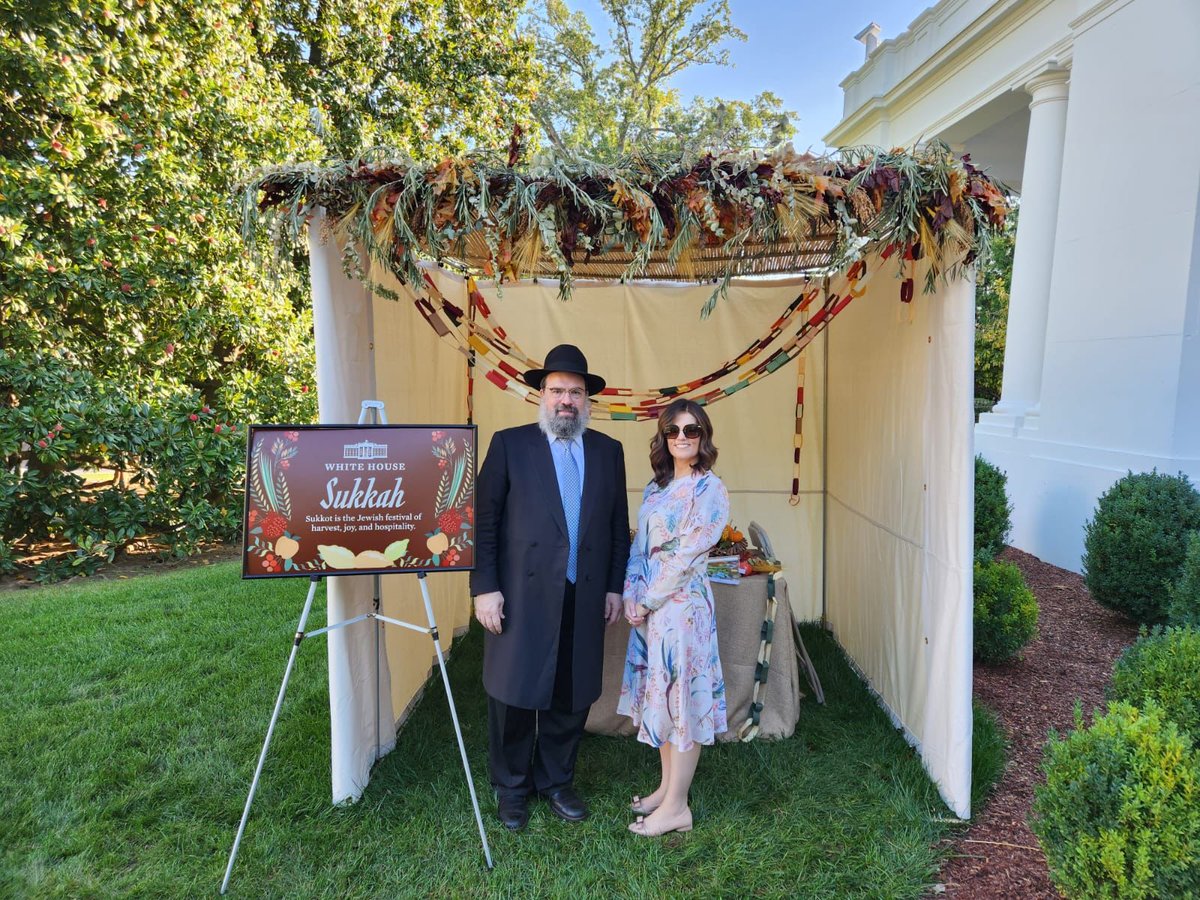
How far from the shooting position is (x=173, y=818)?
2336 mm

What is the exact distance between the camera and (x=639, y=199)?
2.06 metres

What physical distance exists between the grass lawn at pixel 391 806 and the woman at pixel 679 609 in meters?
0.28

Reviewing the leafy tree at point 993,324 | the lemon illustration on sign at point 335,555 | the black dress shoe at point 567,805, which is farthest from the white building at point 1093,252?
the leafy tree at point 993,324

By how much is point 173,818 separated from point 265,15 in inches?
281

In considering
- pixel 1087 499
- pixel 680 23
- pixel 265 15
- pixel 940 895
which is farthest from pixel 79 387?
pixel 680 23

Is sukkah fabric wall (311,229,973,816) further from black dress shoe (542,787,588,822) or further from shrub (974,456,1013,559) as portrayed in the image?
shrub (974,456,1013,559)

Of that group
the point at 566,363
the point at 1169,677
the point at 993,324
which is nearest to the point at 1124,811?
the point at 1169,677

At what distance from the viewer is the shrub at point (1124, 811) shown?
149cm

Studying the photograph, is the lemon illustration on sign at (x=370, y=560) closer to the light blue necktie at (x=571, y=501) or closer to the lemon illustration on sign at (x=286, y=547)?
the lemon illustration on sign at (x=286, y=547)

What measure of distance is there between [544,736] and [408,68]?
8.41 metres

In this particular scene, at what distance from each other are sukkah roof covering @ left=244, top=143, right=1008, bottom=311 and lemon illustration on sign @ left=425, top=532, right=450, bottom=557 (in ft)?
3.15

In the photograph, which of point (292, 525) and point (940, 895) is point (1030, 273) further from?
point (292, 525)

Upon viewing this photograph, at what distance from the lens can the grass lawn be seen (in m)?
2.05

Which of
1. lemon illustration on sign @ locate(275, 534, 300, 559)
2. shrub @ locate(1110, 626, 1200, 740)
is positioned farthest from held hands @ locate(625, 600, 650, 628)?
shrub @ locate(1110, 626, 1200, 740)
